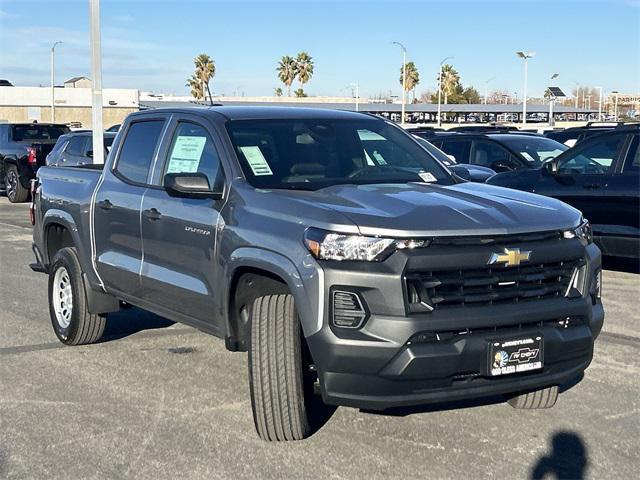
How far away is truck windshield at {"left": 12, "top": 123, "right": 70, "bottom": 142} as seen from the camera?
21719 mm

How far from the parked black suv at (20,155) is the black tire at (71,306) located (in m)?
14.0

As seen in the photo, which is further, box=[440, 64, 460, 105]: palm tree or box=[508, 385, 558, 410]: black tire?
box=[440, 64, 460, 105]: palm tree

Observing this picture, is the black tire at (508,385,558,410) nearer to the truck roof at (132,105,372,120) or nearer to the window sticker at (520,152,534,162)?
the truck roof at (132,105,372,120)

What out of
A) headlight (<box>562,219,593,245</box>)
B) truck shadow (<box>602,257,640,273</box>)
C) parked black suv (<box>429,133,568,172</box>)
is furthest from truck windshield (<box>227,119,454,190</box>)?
parked black suv (<box>429,133,568,172</box>)

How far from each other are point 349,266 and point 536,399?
1860mm

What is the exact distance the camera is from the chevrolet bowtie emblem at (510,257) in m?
4.20

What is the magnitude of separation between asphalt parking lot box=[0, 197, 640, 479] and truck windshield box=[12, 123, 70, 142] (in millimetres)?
16147

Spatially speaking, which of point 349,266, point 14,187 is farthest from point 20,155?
point 349,266

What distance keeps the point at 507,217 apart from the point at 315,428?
5.32ft

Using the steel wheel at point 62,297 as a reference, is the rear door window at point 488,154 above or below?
above

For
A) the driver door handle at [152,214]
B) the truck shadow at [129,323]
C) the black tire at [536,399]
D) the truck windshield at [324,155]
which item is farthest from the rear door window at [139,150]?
the black tire at [536,399]

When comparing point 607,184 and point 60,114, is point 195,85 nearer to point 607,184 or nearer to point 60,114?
point 60,114

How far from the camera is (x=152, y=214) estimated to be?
5668 millimetres

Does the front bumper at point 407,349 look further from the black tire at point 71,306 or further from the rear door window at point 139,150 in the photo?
the black tire at point 71,306
